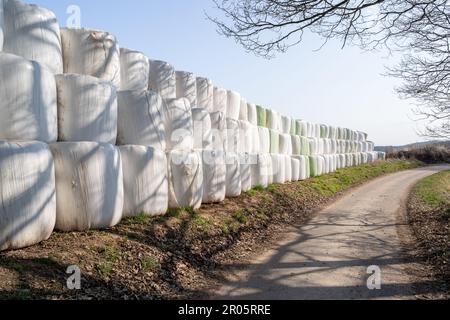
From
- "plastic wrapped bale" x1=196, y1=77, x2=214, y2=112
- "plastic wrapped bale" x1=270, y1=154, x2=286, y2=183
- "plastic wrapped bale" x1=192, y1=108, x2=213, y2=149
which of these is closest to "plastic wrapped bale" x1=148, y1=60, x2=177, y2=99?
"plastic wrapped bale" x1=192, y1=108, x2=213, y2=149

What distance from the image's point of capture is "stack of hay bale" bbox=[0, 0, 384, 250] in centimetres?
503

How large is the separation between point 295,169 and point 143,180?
9.85 meters

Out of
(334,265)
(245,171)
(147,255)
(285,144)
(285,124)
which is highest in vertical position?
(285,124)

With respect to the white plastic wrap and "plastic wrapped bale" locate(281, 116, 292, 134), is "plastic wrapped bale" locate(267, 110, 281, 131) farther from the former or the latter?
the white plastic wrap

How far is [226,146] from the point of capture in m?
10.9

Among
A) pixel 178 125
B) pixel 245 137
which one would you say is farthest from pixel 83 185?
pixel 245 137

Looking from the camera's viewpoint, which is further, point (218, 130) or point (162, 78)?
point (218, 130)

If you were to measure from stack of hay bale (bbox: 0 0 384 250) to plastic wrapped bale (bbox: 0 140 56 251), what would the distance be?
1 cm

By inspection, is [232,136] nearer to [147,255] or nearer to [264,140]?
[264,140]

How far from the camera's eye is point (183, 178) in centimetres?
823

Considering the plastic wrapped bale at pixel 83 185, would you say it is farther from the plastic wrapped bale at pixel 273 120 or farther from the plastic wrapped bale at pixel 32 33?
the plastic wrapped bale at pixel 273 120

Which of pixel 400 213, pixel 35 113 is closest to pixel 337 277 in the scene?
pixel 35 113

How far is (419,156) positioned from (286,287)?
132 ft

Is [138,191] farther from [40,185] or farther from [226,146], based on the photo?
[226,146]
